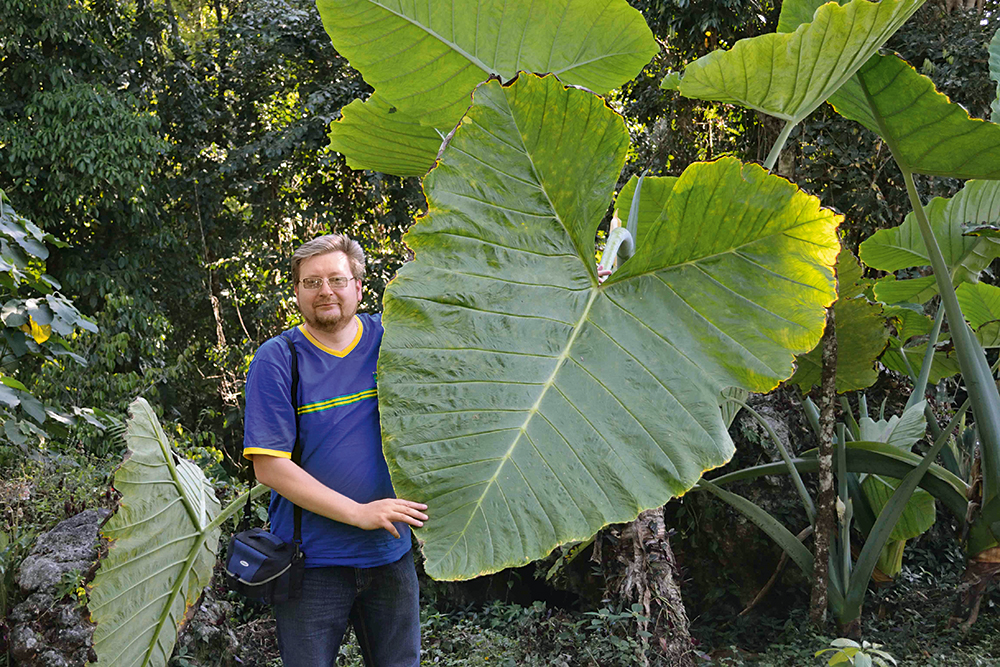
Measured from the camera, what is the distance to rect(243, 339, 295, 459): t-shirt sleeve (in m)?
1.20

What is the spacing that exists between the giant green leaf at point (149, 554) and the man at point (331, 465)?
140 mm

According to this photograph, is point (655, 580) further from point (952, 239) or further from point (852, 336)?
point (952, 239)

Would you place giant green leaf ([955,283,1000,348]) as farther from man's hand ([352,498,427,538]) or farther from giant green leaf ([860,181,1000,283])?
man's hand ([352,498,427,538])

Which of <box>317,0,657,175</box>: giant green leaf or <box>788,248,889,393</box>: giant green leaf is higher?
<box>317,0,657,175</box>: giant green leaf

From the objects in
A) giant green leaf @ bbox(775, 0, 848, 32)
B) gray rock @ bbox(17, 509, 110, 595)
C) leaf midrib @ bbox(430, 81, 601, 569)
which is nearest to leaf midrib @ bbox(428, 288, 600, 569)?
leaf midrib @ bbox(430, 81, 601, 569)

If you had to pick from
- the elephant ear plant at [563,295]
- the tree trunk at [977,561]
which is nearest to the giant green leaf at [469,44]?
the elephant ear plant at [563,295]

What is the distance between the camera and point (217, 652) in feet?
9.59

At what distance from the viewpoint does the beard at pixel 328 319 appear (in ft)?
4.31

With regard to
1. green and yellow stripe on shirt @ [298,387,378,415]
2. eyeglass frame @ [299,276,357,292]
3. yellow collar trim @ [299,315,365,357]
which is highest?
eyeglass frame @ [299,276,357,292]

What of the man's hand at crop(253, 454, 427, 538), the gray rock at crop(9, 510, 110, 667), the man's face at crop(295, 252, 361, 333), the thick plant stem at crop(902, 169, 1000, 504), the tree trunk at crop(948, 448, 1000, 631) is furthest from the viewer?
the gray rock at crop(9, 510, 110, 667)

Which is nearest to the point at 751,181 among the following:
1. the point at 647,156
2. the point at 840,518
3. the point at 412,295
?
the point at 412,295

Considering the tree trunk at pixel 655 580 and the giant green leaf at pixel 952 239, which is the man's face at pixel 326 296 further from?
the giant green leaf at pixel 952 239

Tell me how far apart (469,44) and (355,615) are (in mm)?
1043

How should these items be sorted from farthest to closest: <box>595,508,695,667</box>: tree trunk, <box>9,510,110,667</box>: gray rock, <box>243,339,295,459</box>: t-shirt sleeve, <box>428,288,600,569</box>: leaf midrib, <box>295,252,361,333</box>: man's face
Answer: <box>9,510,110,667</box>: gray rock, <box>595,508,695,667</box>: tree trunk, <box>295,252,361,333</box>: man's face, <box>243,339,295,459</box>: t-shirt sleeve, <box>428,288,600,569</box>: leaf midrib
